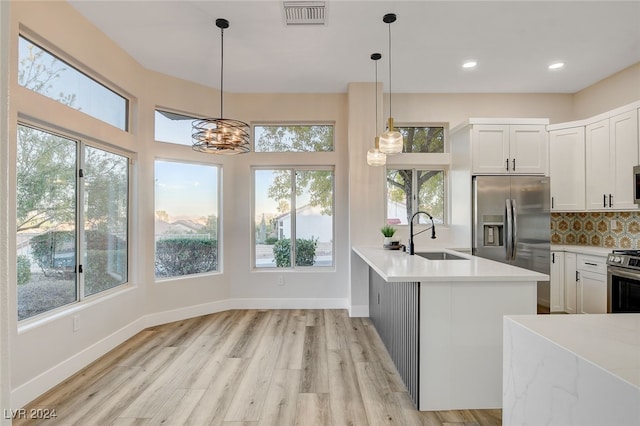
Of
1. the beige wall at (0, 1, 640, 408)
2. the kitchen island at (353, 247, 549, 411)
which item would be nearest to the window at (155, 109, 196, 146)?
the beige wall at (0, 1, 640, 408)

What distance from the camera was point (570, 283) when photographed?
12.4 ft

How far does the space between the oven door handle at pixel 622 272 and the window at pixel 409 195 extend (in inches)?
76.0

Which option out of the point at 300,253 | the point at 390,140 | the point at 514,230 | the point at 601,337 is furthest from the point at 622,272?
the point at 300,253

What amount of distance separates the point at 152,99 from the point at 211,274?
7.96 feet

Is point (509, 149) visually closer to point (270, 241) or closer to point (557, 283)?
point (557, 283)

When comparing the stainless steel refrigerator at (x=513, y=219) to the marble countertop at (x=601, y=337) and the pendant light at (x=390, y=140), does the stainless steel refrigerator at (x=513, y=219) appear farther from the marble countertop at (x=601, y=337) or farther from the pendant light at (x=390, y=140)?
the marble countertop at (x=601, y=337)

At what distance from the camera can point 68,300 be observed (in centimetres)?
270

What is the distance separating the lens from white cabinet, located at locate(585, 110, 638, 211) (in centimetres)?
333

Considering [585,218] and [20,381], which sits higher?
[585,218]

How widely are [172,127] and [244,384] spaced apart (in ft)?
10.8

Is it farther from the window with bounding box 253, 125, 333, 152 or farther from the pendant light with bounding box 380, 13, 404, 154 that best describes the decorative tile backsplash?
the window with bounding box 253, 125, 333, 152

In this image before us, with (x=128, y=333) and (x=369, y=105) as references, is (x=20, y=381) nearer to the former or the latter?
(x=128, y=333)

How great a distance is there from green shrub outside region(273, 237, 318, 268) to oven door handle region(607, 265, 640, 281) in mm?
3427

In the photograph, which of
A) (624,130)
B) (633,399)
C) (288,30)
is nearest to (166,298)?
(288,30)
